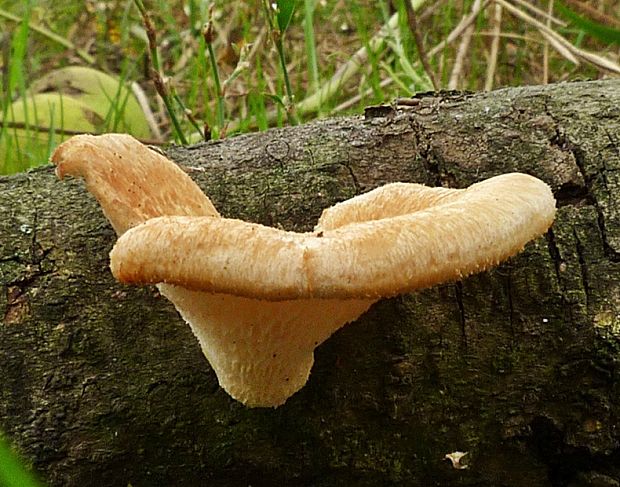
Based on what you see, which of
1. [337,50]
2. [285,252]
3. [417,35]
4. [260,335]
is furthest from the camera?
[337,50]

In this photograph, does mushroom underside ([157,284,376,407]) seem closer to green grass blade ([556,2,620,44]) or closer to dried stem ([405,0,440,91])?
green grass blade ([556,2,620,44])

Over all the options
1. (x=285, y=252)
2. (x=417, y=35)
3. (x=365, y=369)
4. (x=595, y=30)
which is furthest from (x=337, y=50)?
(x=285, y=252)

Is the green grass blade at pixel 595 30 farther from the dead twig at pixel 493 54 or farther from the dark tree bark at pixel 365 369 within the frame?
the dead twig at pixel 493 54

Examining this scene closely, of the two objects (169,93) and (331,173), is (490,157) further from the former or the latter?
(169,93)

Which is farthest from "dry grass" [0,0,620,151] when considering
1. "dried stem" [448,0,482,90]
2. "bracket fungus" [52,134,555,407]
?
"bracket fungus" [52,134,555,407]

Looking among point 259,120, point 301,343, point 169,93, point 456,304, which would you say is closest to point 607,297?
point 456,304

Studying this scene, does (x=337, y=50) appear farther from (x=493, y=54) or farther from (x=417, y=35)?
(x=417, y=35)
